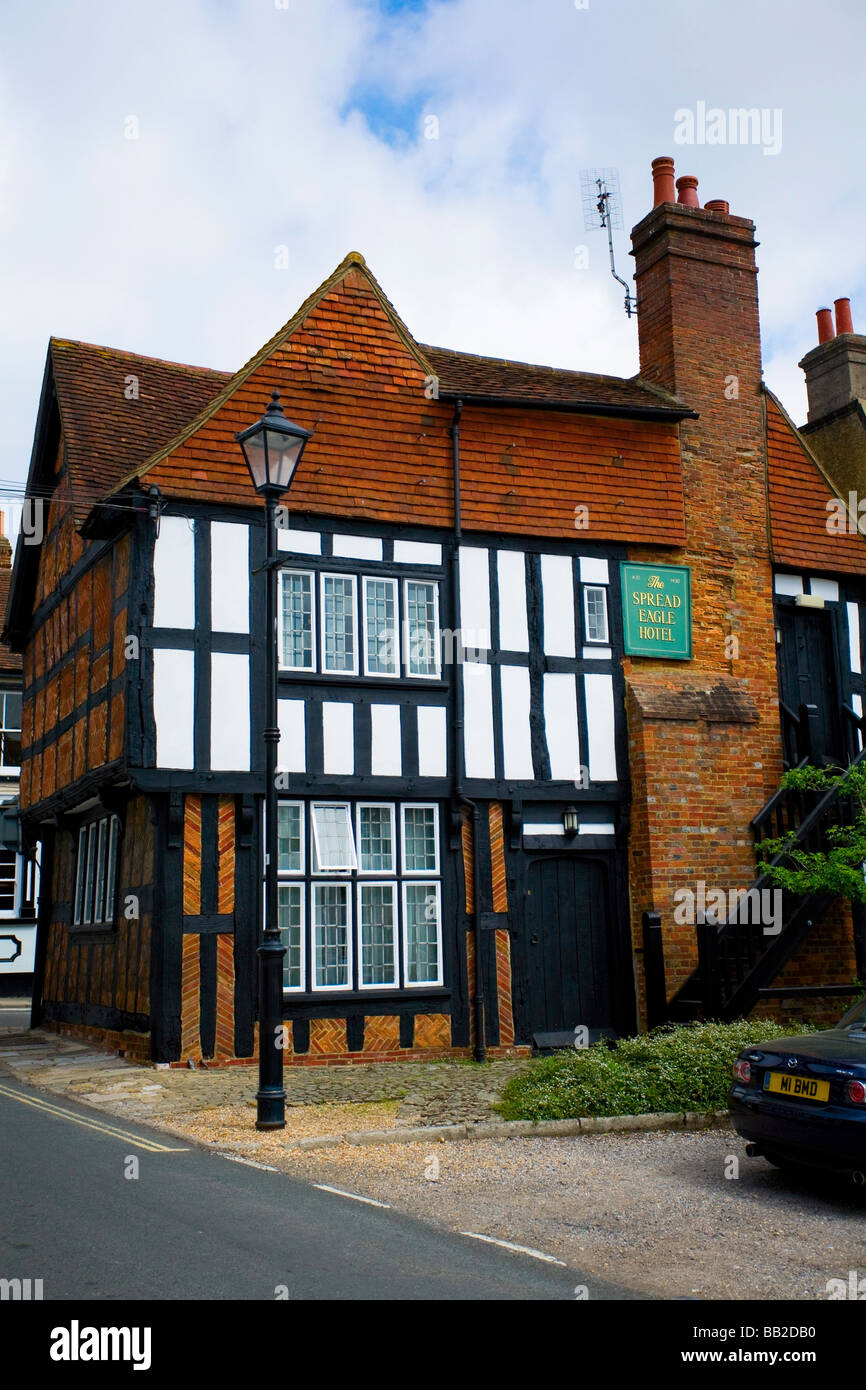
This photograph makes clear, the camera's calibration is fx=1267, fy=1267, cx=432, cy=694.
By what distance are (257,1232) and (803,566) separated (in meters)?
13.2

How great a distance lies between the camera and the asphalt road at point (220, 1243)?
5387 millimetres

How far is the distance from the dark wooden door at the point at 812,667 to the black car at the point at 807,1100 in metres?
9.46

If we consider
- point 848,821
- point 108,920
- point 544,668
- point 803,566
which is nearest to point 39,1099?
point 108,920

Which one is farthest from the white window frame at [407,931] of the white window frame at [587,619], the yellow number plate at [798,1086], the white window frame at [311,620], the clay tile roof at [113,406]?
the yellow number plate at [798,1086]

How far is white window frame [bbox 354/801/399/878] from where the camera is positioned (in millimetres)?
14523

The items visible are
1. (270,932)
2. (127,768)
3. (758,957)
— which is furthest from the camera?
(758,957)

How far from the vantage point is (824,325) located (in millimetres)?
21625

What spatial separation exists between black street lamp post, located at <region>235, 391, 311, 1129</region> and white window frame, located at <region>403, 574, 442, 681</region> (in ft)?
15.7

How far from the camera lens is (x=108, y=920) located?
1569cm

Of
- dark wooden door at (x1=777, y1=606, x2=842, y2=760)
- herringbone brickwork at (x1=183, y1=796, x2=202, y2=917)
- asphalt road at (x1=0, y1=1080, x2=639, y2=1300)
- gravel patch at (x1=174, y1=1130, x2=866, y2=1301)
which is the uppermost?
dark wooden door at (x1=777, y1=606, x2=842, y2=760)

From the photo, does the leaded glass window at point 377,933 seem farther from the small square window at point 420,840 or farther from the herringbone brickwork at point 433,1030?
the herringbone brickwork at point 433,1030

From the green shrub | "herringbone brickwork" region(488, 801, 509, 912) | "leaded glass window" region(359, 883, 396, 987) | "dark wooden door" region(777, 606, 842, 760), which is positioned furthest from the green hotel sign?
the green shrub

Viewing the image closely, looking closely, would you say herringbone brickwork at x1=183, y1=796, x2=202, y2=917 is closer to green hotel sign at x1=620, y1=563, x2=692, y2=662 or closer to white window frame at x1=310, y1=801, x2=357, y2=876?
white window frame at x1=310, y1=801, x2=357, y2=876
